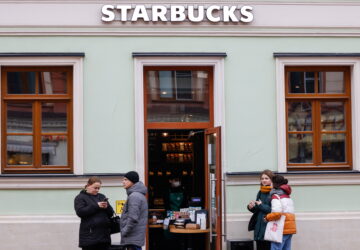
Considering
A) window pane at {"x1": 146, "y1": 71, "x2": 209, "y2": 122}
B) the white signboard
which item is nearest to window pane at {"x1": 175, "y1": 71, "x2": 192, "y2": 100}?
window pane at {"x1": 146, "y1": 71, "x2": 209, "y2": 122}

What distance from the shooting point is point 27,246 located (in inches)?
436

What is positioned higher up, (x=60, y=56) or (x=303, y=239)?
(x=60, y=56)

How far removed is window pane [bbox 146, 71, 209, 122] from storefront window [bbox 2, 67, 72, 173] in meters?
1.48

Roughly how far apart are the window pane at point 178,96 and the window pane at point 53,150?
5.38 ft

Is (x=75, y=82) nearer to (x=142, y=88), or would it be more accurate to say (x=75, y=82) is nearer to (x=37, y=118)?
(x=37, y=118)

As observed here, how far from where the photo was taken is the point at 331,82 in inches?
471

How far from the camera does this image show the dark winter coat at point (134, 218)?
9.17 metres

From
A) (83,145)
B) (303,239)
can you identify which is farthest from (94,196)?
(303,239)

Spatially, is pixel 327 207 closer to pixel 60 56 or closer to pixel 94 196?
pixel 94 196

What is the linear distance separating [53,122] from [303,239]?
4.75 meters

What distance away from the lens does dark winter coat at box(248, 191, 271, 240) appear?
34.2 ft

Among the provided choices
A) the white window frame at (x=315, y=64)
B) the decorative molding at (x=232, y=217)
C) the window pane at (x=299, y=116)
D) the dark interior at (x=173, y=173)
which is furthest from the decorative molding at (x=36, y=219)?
the window pane at (x=299, y=116)

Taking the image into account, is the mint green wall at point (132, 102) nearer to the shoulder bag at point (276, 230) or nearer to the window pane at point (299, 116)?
the window pane at point (299, 116)

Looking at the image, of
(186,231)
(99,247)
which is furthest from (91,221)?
(186,231)
